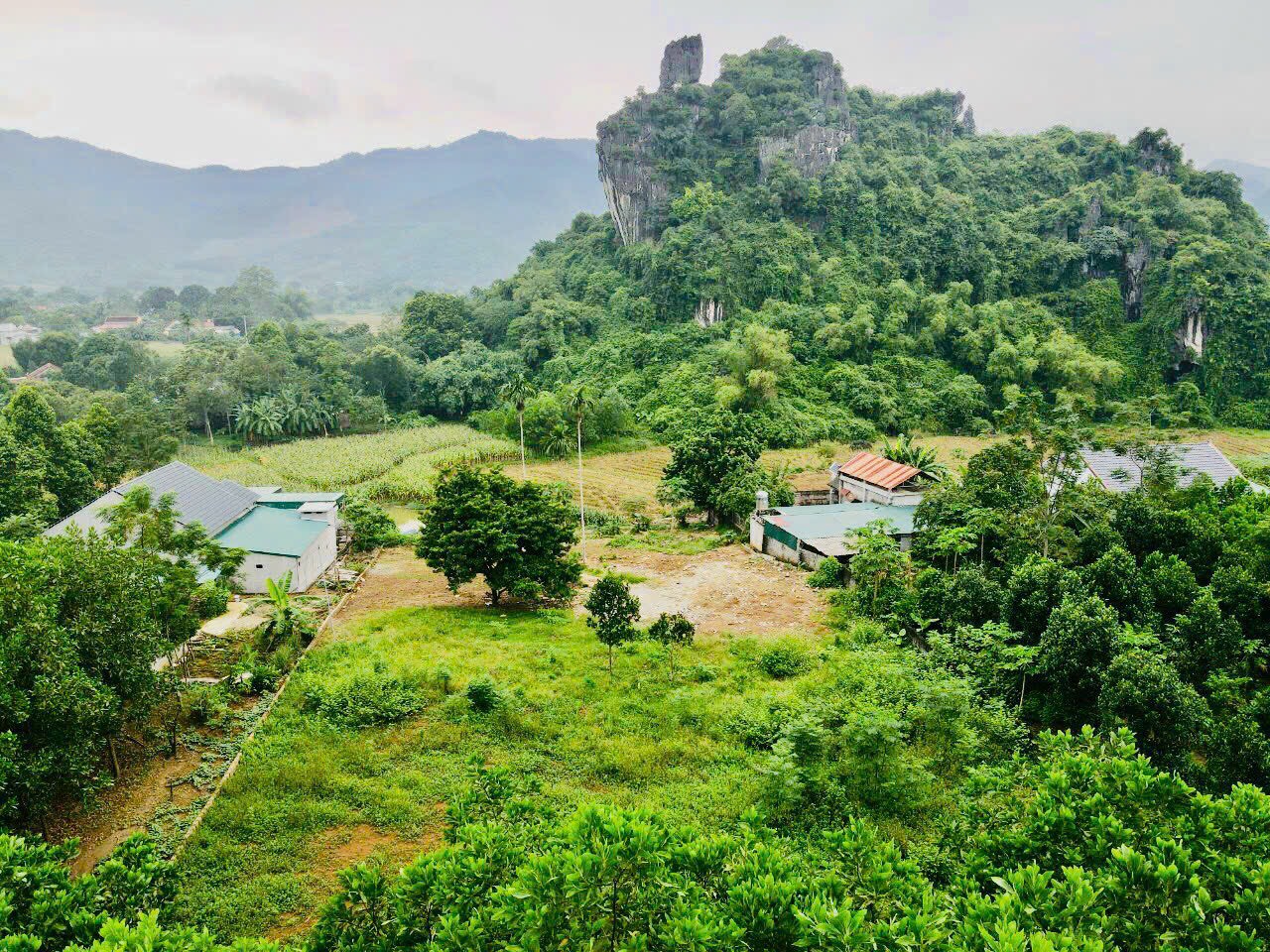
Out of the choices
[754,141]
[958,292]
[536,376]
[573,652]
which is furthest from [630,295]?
[573,652]

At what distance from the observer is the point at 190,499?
2273 cm

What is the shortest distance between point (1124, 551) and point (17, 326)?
12611 centimetres

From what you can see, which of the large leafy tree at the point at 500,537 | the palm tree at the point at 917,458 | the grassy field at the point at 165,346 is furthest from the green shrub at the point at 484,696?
the grassy field at the point at 165,346

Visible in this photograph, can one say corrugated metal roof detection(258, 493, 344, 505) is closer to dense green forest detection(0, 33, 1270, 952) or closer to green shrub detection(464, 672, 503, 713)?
dense green forest detection(0, 33, 1270, 952)

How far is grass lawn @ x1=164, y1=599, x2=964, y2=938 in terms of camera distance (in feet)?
32.2

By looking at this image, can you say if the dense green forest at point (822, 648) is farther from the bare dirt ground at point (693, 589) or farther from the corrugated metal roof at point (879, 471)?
the corrugated metal roof at point (879, 471)

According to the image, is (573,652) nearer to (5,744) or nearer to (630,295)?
(5,744)

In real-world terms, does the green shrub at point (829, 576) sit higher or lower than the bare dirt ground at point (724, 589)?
higher

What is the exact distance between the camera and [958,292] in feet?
173

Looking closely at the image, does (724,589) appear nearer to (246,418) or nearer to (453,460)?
(453,460)

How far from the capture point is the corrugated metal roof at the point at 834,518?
24359mm

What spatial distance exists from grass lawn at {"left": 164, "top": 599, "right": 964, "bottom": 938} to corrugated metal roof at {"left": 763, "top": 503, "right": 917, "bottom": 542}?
282 inches

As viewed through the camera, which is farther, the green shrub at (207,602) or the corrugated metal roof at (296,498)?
the corrugated metal roof at (296,498)

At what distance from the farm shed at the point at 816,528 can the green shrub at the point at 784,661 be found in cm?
659
